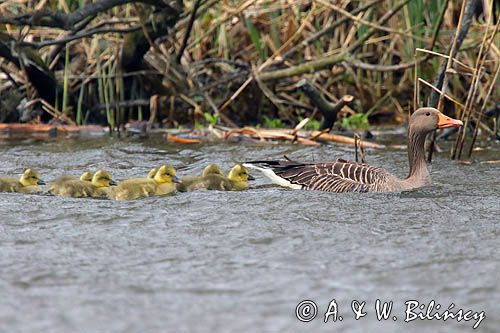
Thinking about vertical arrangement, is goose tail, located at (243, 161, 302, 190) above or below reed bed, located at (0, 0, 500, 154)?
below

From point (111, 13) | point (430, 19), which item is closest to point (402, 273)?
point (430, 19)

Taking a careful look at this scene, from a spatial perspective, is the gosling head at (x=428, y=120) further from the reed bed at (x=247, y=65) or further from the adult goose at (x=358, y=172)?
the reed bed at (x=247, y=65)

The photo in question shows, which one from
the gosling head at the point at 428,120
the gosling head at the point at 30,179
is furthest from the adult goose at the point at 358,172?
the gosling head at the point at 30,179

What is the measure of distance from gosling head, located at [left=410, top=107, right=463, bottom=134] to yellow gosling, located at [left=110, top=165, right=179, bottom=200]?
7.75ft

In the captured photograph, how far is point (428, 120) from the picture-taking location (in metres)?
8.81

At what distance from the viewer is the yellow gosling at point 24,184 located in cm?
791

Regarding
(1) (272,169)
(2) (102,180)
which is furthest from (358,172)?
(2) (102,180)

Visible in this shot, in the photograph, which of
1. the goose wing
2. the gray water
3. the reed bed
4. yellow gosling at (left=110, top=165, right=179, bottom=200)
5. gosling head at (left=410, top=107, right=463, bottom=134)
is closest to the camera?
the gray water

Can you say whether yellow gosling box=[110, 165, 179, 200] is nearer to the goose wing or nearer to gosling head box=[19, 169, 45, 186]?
gosling head box=[19, 169, 45, 186]

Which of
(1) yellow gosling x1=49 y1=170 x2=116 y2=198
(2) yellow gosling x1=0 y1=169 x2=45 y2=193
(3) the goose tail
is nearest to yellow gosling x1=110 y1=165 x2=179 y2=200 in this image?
(1) yellow gosling x1=49 y1=170 x2=116 y2=198

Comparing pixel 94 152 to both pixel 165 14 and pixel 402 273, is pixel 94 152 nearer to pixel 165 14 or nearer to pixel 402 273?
pixel 165 14

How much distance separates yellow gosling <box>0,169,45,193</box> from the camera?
311 inches

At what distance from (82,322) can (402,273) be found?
186 centimetres

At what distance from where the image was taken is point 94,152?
10805 millimetres
